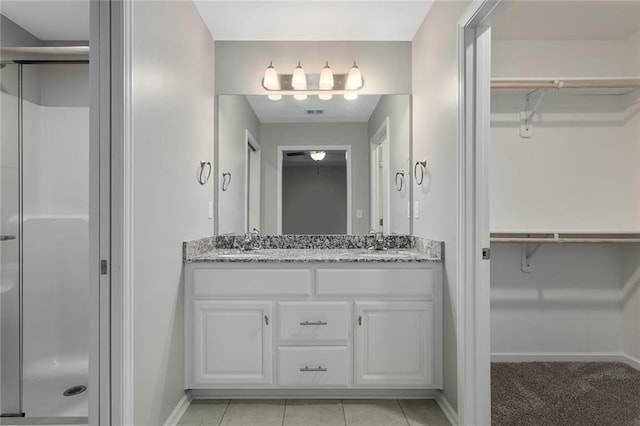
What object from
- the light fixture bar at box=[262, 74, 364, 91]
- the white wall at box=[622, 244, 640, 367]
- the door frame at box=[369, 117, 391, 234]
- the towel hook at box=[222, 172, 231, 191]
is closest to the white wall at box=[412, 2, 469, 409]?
the door frame at box=[369, 117, 391, 234]

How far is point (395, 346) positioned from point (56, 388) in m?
1.67

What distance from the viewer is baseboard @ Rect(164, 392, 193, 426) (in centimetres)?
205

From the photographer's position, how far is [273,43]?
2.92 meters

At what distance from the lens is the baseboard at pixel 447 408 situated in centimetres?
206

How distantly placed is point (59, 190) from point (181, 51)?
3.56ft

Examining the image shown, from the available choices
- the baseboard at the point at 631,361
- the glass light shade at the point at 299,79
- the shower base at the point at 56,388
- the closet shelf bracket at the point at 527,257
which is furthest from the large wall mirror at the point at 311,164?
the baseboard at the point at 631,361

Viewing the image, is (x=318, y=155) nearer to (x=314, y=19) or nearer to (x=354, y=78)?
(x=354, y=78)

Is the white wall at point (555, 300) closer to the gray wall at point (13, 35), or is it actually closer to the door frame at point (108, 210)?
the door frame at point (108, 210)

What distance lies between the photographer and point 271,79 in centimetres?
289

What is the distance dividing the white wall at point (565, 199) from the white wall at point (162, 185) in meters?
2.16

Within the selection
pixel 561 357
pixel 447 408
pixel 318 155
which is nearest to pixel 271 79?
pixel 318 155

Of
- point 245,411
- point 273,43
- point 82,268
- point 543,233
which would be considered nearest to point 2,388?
point 82,268

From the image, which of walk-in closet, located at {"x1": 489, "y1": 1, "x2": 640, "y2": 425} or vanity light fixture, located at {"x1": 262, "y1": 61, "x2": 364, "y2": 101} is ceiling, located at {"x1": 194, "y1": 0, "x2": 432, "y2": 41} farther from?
walk-in closet, located at {"x1": 489, "y1": 1, "x2": 640, "y2": 425}

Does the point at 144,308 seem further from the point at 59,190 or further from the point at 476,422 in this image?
the point at 476,422
